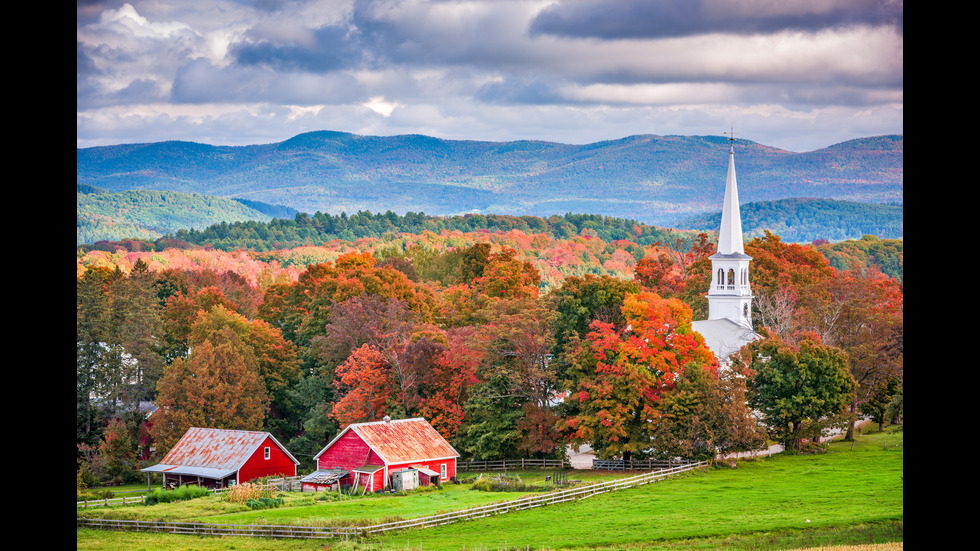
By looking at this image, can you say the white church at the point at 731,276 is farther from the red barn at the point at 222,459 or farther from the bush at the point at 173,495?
the bush at the point at 173,495

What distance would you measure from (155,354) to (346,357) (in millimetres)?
11977

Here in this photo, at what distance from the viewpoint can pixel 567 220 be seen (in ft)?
652

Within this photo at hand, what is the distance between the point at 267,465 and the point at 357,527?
51.2 ft

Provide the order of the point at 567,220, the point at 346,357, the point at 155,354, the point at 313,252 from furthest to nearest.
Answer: the point at 567,220
the point at 313,252
the point at 155,354
the point at 346,357

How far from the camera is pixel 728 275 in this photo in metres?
55.0

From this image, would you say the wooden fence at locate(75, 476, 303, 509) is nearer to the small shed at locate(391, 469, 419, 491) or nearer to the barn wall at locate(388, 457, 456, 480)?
the small shed at locate(391, 469, 419, 491)

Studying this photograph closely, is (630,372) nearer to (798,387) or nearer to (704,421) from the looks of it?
(704,421)

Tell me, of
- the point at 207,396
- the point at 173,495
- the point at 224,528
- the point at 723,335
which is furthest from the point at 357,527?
the point at 723,335

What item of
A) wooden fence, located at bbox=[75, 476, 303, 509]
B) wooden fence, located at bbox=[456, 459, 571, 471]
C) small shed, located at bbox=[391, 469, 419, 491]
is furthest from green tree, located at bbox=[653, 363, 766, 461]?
wooden fence, located at bbox=[75, 476, 303, 509]

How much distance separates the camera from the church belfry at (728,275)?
5388 cm

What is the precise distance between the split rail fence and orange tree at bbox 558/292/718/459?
4711 mm

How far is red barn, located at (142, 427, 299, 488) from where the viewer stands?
4141 cm
